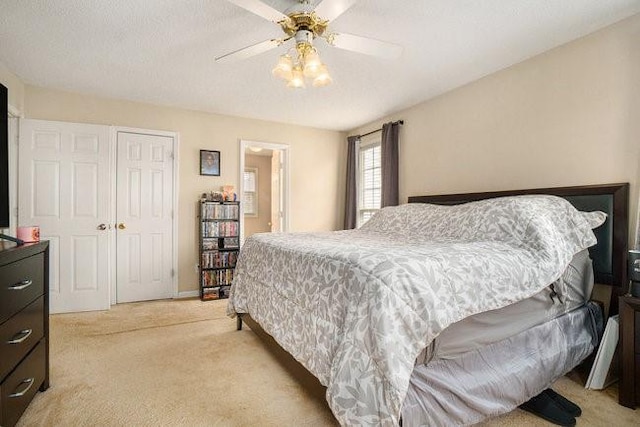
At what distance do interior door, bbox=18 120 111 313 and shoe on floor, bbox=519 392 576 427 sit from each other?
13.0 ft

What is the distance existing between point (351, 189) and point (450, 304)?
3.64m

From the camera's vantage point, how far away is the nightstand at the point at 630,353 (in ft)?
5.77

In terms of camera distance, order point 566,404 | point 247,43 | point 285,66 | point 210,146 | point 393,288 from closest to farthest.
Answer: point 393,288 → point 566,404 → point 285,66 → point 247,43 → point 210,146

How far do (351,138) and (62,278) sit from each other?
4033 millimetres

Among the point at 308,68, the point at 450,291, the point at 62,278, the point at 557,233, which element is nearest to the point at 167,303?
the point at 62,278

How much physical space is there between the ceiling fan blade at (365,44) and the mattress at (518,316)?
1677 millimetres

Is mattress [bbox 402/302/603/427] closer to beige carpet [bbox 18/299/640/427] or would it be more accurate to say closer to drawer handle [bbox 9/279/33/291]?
beige carpet [bbox 18/299/640/427]

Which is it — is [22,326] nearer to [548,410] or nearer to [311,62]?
[311,62]

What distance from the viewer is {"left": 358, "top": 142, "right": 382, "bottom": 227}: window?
15.3 ft

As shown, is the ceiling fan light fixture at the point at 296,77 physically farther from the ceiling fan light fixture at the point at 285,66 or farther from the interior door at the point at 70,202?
the interior door at the point at 70,202

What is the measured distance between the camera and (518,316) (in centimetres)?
174

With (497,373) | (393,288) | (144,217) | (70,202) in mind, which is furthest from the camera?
(144,217)

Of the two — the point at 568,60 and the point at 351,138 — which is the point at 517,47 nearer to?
the point at 568,60

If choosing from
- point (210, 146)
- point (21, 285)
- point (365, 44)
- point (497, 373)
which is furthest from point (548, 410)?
point (210, 146)
